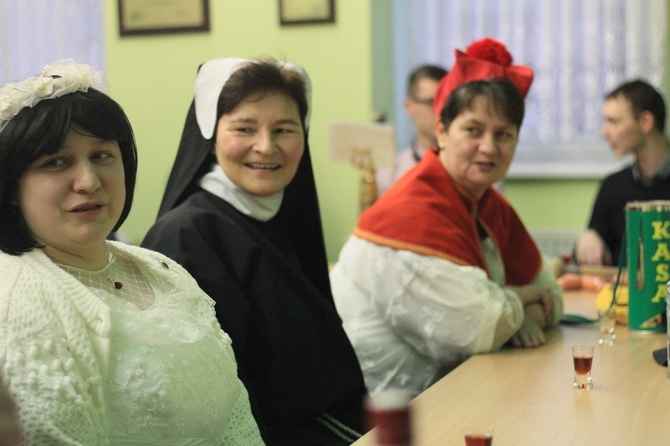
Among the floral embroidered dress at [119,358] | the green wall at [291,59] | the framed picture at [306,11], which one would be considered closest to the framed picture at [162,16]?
the green wall at [291,59]

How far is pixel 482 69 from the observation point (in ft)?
9.86

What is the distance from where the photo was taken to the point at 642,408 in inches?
78.7

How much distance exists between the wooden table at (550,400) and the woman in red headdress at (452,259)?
0.47ft

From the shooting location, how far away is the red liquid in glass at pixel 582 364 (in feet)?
7.11

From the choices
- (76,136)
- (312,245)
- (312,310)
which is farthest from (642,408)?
(76,136)

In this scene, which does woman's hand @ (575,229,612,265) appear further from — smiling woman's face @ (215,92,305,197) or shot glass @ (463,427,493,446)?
shot glass @ (463,427,493,446)

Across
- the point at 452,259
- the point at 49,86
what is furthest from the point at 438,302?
the point at 49,86

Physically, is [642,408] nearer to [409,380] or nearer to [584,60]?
[409,380]

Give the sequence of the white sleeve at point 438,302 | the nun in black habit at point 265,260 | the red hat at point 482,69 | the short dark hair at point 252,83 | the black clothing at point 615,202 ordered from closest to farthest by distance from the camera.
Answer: the nun in black habit at point 265,260, the short dark hair at point 252,83, the white sleeve at point 438,302, the red hat at point 482,69, the black clothing at point 615,202

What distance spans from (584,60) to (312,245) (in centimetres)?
347

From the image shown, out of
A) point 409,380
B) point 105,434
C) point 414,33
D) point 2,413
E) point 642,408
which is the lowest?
point 409,380

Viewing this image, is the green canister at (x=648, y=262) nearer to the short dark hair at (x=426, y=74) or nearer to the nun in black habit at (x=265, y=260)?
the nun in black habit at (x=265, y=260)

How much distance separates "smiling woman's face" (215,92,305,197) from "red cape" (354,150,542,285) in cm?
40

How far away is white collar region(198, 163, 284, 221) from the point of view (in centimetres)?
249
